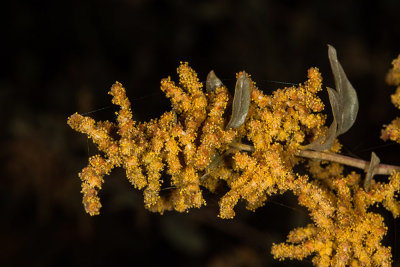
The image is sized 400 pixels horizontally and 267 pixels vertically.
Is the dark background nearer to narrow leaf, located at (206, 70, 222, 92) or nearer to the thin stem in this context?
the thin stem

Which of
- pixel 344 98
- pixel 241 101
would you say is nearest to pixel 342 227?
pixel 344 98

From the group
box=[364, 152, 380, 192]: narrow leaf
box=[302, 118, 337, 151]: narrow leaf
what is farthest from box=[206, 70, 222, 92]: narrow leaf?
box=[364, 152, 380, 192]: narrow leaf

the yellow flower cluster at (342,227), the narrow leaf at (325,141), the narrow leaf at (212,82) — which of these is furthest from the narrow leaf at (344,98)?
the narrow leaf at (212,82)

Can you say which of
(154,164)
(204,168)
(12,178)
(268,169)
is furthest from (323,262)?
(12,178)

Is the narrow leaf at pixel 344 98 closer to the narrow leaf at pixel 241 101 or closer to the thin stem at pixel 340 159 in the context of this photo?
the thin stem at pixel 340 159

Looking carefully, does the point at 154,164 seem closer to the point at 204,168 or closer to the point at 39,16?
the point at 204,168

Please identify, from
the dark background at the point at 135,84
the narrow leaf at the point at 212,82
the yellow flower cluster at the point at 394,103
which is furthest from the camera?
the dark background at the point at 135,84
